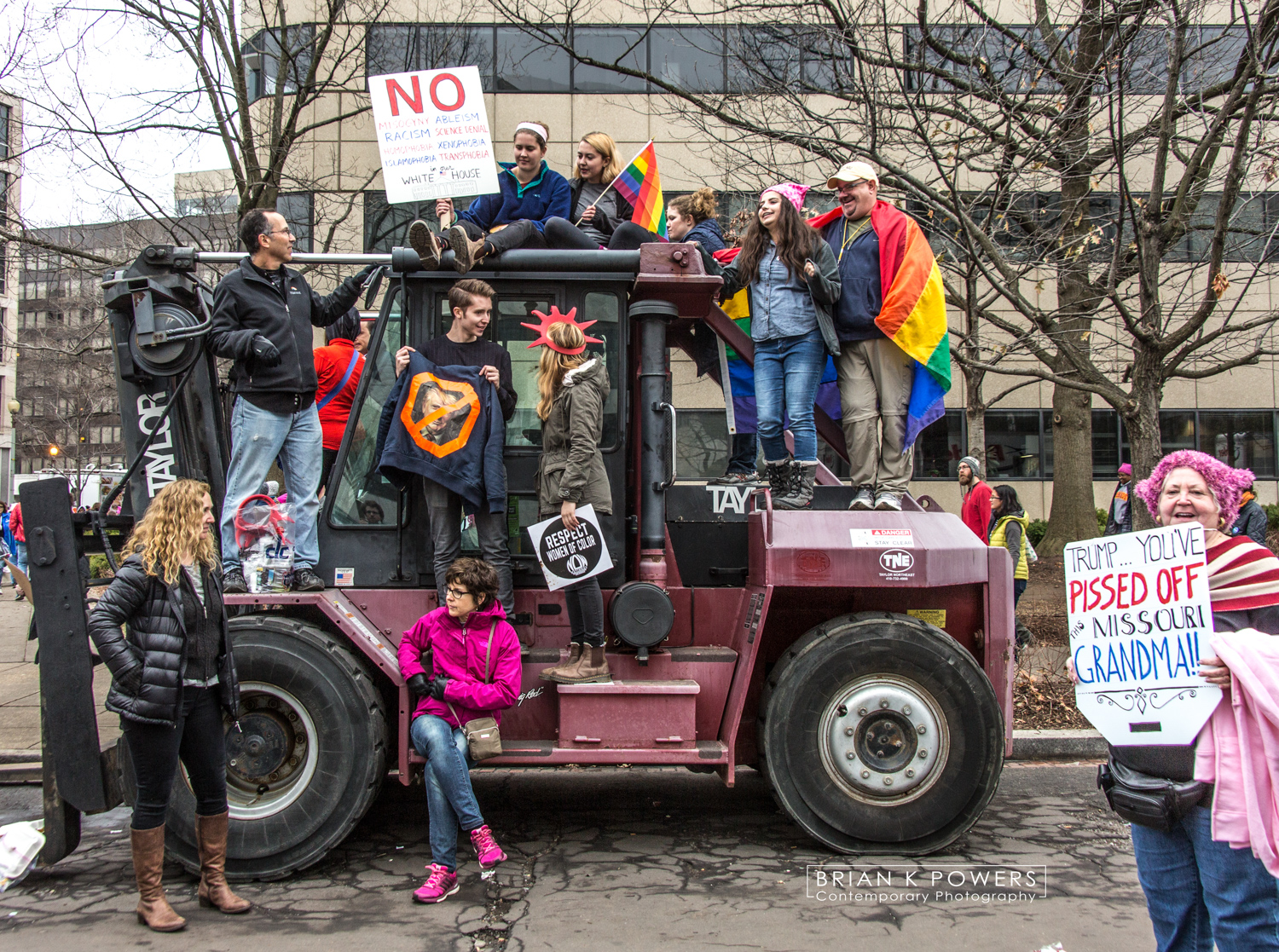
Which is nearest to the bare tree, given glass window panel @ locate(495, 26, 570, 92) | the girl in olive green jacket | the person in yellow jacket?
the person in yellow jacket

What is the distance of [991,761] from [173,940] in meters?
3.65

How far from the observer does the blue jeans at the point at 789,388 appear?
5133 mm

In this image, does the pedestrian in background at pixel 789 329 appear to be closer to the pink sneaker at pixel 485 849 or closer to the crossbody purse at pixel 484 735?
the crossbody purse at pixel 484 735

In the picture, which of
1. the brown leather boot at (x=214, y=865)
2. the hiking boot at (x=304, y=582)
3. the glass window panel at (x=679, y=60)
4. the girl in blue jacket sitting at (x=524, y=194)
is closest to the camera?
the brown leather boot at (x=214, y=865)

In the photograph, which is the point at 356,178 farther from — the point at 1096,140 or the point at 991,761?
the point at 991,761

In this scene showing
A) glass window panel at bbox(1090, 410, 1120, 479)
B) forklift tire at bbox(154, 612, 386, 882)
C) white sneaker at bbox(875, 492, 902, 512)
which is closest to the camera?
forklift tire at bbox(154, 612, 386, 882)

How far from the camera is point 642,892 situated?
433 centimetres

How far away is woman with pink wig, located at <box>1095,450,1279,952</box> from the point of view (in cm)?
268

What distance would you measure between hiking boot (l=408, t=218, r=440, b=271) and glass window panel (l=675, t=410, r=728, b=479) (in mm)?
2340

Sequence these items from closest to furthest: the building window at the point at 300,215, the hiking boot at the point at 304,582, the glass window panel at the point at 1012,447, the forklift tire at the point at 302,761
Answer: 1. the forklift tire at the point at 302,761
2. the hiking boot at the point at 304,582
3. the building window at the point at 300,215
4. the glass window panel at the point at 1012,447

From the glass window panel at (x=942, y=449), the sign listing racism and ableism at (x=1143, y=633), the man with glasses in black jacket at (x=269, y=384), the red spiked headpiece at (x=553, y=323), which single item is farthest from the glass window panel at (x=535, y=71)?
the sign listing racism and ableism at (x=1143, y=633)

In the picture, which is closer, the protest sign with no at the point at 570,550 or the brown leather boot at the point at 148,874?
the brown leather boot at the point at 148,874

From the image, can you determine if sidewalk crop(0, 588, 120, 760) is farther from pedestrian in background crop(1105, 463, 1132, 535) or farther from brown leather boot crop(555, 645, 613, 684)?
pedestrian in background crop(1105, 463, 1132, 535)

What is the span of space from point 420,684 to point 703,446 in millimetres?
4469
